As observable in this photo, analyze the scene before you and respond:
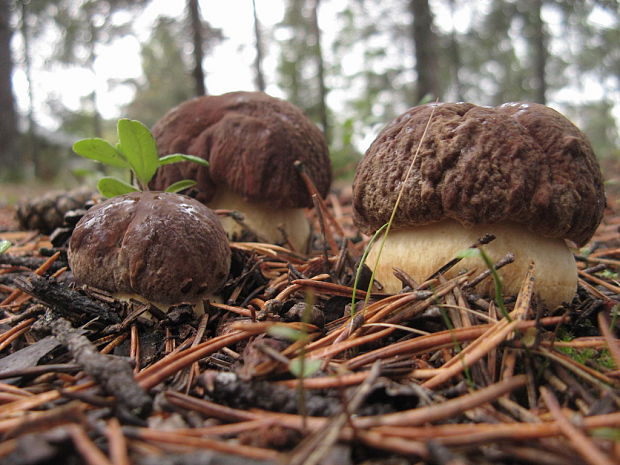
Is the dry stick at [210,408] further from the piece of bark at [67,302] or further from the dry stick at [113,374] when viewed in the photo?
the piece of bark at [67,302]

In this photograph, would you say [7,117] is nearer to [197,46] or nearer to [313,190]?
[197,46]

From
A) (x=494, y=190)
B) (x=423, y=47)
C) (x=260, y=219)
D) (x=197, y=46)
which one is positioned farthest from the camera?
(x=423, y=47)

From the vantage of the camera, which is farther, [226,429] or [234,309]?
[234,309]

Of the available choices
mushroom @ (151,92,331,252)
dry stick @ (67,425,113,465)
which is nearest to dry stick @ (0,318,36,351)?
dry stick @ (67,425,113,465)

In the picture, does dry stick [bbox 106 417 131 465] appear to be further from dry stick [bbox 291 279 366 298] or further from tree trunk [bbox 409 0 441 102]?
tree trunk [bbox 409 0 441 102]

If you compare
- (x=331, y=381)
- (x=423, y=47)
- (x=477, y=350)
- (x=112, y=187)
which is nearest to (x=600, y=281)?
(x=477, y=350)

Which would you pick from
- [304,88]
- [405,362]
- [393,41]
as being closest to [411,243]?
[405,362]

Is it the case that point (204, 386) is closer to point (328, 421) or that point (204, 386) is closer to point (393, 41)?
point (328, 421)
